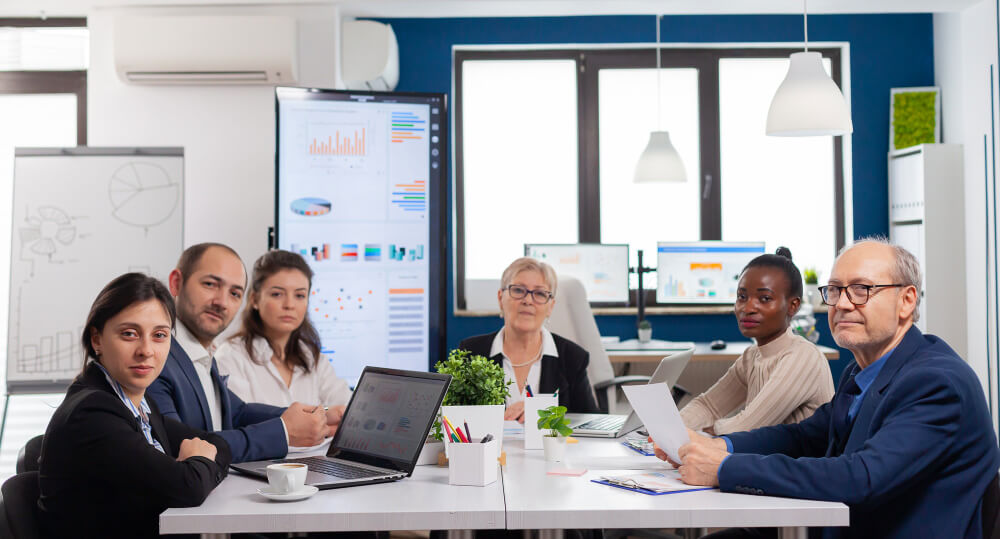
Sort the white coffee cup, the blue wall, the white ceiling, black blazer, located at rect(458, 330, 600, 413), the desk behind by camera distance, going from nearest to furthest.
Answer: the white coffee cup < black blazer, located at rect(458, 330, 600, 413) < the white ceiling < the desk behind < the blue wall

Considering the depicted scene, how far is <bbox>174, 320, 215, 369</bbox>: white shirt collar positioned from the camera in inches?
88.9

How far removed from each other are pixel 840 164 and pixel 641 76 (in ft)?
5.05

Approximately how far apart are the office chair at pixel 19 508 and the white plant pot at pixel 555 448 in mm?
1055

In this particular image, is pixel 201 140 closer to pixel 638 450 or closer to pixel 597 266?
pixel 597 266

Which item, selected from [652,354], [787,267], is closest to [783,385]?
[787,267]

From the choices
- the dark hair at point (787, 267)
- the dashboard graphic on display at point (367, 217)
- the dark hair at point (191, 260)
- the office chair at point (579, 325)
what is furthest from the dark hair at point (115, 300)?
the office chair at point (579, 325)

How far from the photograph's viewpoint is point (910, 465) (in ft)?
5.06

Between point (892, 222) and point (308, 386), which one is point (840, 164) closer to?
point (892, 222)

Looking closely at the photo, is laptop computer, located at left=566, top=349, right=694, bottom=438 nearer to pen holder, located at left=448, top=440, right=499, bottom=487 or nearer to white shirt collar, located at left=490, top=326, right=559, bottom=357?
white shirt collar, located at left=490, top=326, right=559, bottom=357

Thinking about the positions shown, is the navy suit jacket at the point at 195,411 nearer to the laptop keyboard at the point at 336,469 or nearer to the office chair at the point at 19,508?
the laptop keyboard at the point at 336,469

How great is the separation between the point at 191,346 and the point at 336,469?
0.68 metres

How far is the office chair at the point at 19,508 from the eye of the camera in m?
1.58

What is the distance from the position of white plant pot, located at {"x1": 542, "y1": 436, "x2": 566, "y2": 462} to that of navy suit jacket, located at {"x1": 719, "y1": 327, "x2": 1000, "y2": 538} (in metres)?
0.41

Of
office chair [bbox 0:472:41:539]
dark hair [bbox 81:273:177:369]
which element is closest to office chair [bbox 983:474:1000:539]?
dark hair [bbox 81:273:177:369]
